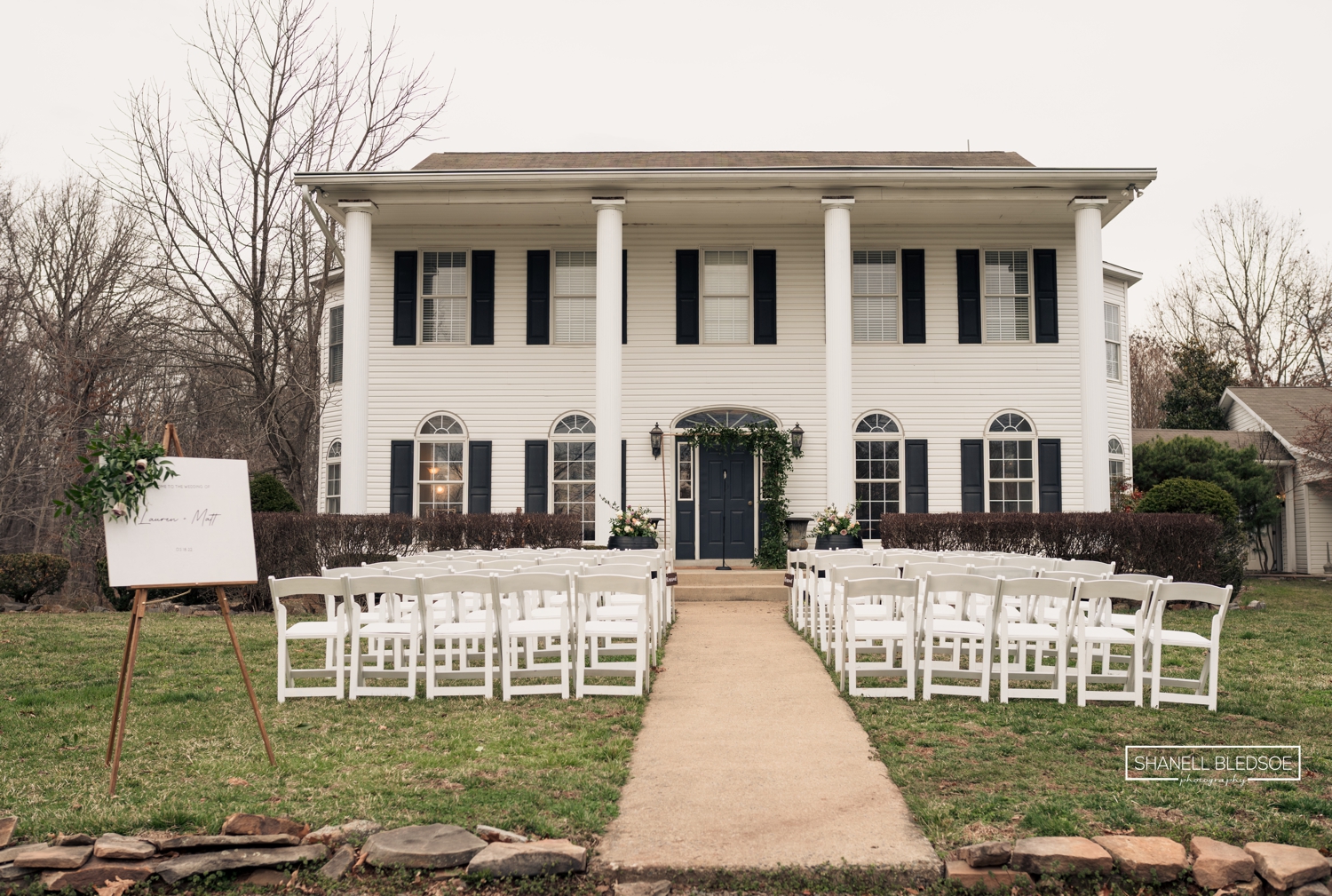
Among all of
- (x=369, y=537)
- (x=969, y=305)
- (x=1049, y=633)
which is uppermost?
(x=969, y=305)

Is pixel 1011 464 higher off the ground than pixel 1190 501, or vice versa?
pixel 1011 464

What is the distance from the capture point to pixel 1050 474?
19188 millimetres

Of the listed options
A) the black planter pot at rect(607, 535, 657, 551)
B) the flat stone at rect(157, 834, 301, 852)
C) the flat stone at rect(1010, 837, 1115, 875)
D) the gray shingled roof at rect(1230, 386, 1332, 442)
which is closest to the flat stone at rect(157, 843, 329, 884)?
the flat stone at rect(157, 834, 301, 852)

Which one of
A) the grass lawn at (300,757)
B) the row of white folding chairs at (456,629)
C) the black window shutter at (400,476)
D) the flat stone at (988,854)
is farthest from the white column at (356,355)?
the flat stone at (988,854)

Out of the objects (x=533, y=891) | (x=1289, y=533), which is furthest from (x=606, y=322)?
(x=1289, y=533)

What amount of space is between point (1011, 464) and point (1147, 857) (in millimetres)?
15709

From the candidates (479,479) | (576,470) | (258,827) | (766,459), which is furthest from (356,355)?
(258,827)

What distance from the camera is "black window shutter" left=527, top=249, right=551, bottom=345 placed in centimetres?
1955

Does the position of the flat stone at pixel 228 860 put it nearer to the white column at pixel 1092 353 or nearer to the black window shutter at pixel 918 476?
the white column at pixel 1092 353

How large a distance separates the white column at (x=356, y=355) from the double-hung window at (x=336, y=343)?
8.85 ft

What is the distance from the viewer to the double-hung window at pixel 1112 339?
67.8 feet

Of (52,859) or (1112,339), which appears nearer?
(52,859)

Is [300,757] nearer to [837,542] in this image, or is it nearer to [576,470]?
[837,542]

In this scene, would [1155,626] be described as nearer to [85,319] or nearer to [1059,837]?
[1059,837]
